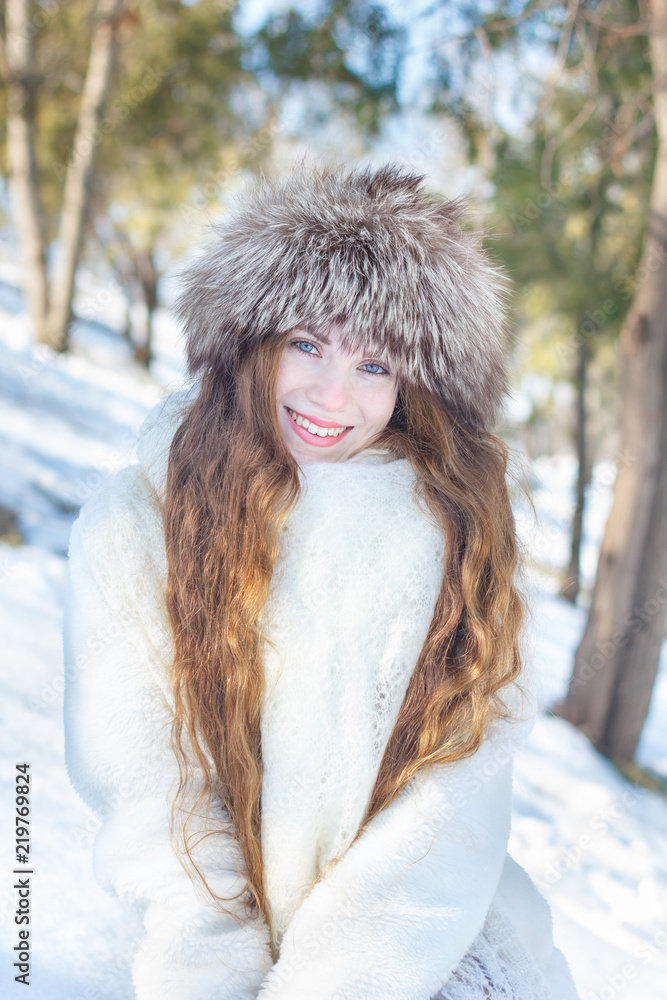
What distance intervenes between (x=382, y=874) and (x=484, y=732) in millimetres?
351

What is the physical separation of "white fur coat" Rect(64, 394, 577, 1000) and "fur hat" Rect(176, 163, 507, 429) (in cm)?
26

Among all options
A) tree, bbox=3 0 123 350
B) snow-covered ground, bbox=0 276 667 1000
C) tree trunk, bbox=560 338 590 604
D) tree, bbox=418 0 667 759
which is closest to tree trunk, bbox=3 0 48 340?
tree, bbox=3 0 123 350

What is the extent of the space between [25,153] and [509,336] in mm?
7388

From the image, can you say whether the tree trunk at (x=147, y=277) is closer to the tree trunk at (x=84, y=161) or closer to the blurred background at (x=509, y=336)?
the blurred background at (x=509, y=336)

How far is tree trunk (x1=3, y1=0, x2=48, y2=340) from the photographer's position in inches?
295

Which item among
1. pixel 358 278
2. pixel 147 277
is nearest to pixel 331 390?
pixel 358 278

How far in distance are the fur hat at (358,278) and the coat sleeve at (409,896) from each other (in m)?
0.83

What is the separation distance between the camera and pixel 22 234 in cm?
808

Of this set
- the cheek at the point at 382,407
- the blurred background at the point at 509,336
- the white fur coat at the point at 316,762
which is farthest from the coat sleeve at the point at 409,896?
Result: the cheek at the point at 382,407

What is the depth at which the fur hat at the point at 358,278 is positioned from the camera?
1.59 metres

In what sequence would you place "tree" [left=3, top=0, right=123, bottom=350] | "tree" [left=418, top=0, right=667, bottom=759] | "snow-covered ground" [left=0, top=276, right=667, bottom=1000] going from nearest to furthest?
1. "snow-covered ground" [left=0, top=276, right=667, bottom=1000]
2. "tree" [left=418, top=0, right=667, bottom=759]
3. "tree" [left=3, top=0, right=123, bottom=350]

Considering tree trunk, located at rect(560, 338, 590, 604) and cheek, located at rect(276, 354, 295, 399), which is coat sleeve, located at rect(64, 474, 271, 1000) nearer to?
cheek, located at rect(276, 354, 295, 399)

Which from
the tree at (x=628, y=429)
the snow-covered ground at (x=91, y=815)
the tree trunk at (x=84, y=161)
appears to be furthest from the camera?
the tree trunk at (x=84, y=161)

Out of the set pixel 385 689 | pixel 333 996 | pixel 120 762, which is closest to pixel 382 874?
pixel 333 996
